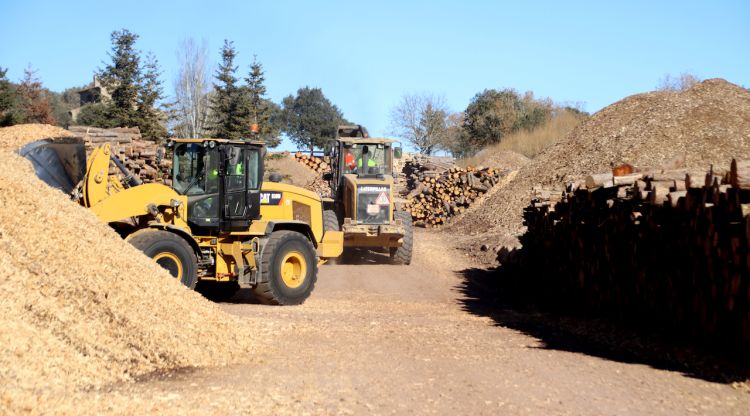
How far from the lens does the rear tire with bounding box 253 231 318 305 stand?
41.0ft

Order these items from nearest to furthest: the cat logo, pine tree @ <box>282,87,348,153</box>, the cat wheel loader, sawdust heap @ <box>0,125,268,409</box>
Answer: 1. sawdust heap @ <box>0,125,268,409</box>
2. the cat logo
3. the cat wheel loader
4. pine tree @ <box>282,87,348,153</box>

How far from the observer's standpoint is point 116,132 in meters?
19.8

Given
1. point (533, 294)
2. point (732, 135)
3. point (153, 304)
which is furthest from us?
point (732, 135)

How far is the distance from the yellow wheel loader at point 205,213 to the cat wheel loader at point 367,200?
573 centimetres

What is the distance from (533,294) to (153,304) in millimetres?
9221

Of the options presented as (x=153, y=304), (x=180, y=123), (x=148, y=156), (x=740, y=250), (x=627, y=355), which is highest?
(x=180, y=123)

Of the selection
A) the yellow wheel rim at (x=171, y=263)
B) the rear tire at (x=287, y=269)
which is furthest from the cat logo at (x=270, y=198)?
the yellow wheel rim at (x=171, y=263)

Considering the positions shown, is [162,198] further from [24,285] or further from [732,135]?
[732,135]

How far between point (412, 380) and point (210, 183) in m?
6.29

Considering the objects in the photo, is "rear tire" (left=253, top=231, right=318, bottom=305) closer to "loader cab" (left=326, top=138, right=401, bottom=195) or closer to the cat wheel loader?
the cat wheel loader

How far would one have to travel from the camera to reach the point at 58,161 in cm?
1201

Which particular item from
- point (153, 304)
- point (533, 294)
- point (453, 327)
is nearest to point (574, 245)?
point (533, 294)

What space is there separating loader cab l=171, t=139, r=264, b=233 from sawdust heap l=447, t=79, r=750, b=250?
1133cm

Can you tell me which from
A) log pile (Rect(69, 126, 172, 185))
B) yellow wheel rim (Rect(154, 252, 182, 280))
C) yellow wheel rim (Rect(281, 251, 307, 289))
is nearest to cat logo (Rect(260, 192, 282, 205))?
yellow wheel rim (Rect(281, 251, 307, 289))
